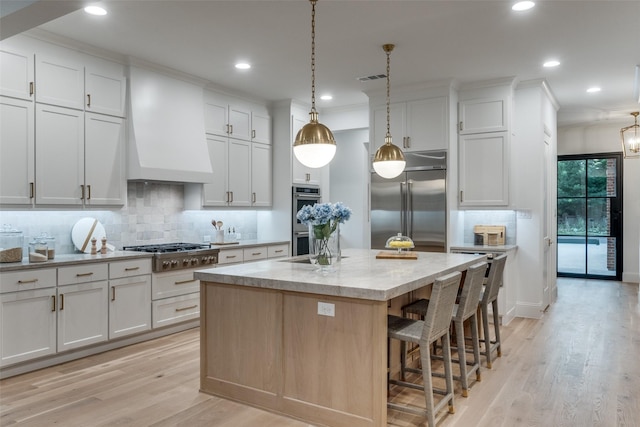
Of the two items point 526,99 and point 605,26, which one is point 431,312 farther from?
point 526,99

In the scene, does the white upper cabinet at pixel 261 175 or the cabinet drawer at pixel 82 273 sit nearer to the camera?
the cabinet drawer at pixel 82 273

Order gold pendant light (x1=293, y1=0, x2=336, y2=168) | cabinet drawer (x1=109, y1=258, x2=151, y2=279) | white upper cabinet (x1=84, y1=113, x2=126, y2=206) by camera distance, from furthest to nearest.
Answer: white upper cabinet (x1=84, y1=113, x2=126, y2=206) → cabinet drawer (x1=109, y1=258, x2=151, y2=279) → gold pendant light (x1=293, y1=0, x2=336, y2=168)

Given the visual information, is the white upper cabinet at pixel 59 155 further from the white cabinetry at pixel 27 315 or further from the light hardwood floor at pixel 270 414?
the light hardwood floor at pixel 270 414

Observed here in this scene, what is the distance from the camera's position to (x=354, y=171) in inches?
328

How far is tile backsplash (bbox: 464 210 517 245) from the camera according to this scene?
227 inches

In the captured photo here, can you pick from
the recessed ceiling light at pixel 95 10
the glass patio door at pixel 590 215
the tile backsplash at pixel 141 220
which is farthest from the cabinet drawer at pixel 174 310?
the glass patio door at pixel 590 215

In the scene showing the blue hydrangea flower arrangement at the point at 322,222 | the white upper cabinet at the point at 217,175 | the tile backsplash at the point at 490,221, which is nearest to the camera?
the blue hydrangea flower arrangement at the point at 322,222

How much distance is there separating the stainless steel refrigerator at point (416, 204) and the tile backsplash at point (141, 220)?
1.96 metres

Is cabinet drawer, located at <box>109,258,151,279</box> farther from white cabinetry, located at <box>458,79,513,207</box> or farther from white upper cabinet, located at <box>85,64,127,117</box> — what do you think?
white cabinetry, located at <box>458,79,513,207</box>

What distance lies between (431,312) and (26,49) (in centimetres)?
381

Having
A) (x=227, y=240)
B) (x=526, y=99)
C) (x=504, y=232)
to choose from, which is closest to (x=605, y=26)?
(x=526, y=99)

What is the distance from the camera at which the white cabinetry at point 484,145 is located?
5410 mm

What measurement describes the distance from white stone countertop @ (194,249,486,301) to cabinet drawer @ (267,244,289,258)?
2.24m

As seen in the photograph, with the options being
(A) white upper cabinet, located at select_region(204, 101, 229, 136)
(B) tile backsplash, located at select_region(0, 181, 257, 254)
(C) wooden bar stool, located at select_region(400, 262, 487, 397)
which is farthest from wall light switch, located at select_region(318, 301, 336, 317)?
(A) white upper cabinet, located at select_region(204, 101, 229, 136)
